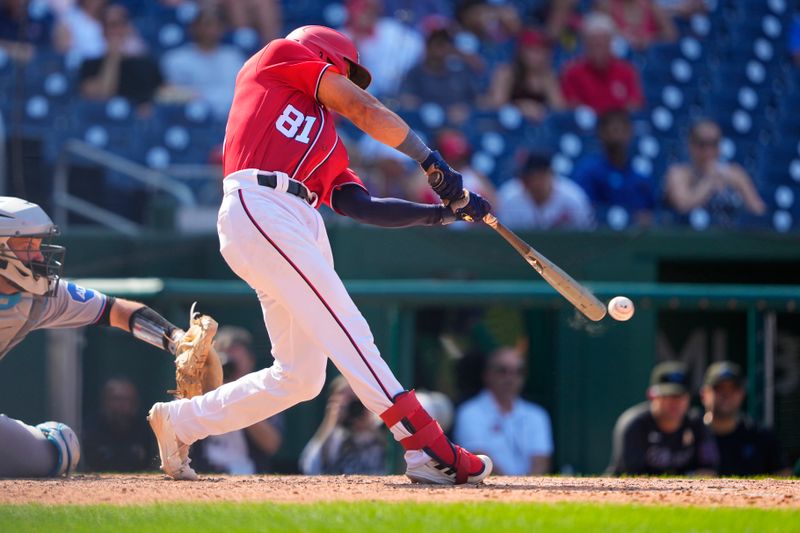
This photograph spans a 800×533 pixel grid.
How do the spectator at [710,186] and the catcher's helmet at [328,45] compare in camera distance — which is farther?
the spectator at [710,186]

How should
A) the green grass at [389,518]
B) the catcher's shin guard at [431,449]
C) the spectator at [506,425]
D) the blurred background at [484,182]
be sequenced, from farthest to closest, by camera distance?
the blurred background at [484,182] → the spectator at [506,425] → the catcher's shin guard at [431,449] → the green grass at [389,518]

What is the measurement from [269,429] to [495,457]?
4.39 feet

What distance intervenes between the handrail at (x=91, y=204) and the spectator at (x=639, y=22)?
4.49 metres

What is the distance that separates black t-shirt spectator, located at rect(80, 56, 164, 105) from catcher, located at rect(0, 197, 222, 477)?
491cm

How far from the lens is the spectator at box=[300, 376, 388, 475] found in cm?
673

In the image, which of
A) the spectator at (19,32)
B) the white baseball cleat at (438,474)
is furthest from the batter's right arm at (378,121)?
the spectator at (19,32)

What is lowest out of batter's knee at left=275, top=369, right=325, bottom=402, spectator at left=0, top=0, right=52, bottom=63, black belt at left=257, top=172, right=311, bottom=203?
batter's knee at left=275, top=369, right=325, bottom=402

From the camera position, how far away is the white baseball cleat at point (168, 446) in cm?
447

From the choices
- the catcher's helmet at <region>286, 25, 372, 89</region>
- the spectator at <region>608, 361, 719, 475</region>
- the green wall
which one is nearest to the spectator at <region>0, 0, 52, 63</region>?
the green wall

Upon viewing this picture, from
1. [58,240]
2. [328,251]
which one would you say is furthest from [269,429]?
[328,251]

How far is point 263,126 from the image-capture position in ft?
13.9

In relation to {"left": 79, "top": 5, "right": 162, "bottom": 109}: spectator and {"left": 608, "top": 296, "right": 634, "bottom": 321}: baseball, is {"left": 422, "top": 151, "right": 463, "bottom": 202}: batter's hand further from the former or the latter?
{"left": 79, "top": 5, "right": 162, "bottom": 109}: spectator

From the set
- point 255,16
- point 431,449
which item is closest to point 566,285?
point 431,449

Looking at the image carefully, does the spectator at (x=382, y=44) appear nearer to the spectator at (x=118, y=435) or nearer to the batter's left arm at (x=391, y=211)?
the spectator at (x=118, y=435)
